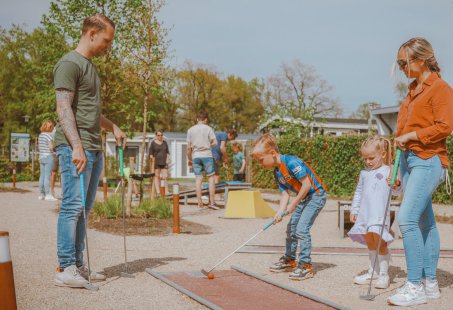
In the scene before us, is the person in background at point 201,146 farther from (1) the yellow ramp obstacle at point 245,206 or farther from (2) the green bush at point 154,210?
(2) the green bush at point 154,210

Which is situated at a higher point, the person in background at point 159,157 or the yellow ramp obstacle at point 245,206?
the person in background at point 159,157

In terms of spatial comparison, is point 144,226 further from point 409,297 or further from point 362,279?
point 409,297

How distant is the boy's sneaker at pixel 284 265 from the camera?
6125 mm

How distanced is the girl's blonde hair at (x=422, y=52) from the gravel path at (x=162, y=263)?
6.02 ft

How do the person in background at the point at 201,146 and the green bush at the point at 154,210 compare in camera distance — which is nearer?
the green bush at the point at 154,210

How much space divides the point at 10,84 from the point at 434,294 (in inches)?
1959

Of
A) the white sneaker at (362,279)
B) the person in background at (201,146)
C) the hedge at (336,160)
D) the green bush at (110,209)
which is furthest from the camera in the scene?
the hedge at (336,160)

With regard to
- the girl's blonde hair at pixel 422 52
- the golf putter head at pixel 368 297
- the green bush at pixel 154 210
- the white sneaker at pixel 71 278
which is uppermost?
the girl's blonde hair at pixel 422 52

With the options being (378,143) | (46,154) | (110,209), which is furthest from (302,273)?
(46,154)

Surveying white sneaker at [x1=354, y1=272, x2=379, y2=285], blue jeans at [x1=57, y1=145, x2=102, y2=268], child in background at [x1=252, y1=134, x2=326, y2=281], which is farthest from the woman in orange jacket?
blue jeans at [x1=57, y1=145, x2=102, y2=268]

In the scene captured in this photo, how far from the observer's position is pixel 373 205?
575cm

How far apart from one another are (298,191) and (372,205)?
0.70m

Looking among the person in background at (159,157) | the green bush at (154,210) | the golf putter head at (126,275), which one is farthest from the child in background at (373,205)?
the person in background at (159,157)

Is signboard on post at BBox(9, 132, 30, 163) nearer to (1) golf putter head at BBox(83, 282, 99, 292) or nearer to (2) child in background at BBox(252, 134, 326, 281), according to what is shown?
(2) child in background at BBox(252, 134, 326, 281)
